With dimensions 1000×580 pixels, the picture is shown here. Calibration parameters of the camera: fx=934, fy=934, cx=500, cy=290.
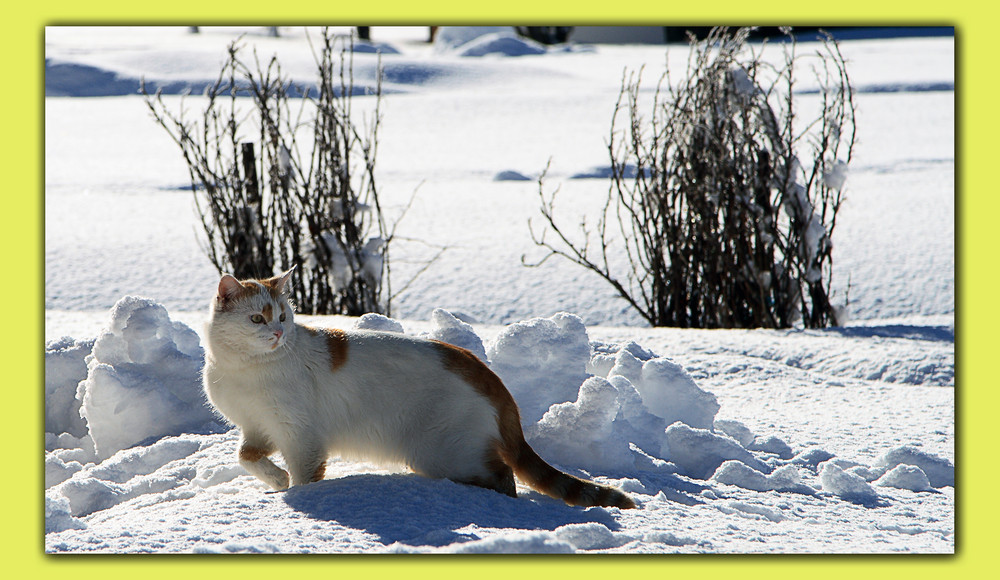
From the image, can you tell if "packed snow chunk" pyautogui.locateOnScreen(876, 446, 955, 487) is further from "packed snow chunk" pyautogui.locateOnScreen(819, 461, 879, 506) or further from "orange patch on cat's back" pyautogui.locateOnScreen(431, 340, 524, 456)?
"orange patch on cat's back" pyautogui.locateOnScreen(431, 340, 524, 456)

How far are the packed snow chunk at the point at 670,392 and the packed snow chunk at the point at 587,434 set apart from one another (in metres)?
0.29

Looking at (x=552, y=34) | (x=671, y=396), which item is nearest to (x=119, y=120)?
(x=671, y=396)

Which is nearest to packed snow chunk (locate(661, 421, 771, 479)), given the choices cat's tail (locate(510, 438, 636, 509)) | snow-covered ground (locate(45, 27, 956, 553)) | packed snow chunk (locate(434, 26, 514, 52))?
snow-covered ground (locate(45, 27, 956, 553))

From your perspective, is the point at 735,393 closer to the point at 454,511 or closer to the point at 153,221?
the point at 454,511

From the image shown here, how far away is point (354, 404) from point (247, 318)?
29 cm

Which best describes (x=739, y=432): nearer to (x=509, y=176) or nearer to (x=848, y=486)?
(x=848, y=486)

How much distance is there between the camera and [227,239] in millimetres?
4066

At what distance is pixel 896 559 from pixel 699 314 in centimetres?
232

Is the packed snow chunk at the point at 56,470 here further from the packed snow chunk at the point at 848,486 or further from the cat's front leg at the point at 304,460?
the packed snow chunk at the point at 848,486

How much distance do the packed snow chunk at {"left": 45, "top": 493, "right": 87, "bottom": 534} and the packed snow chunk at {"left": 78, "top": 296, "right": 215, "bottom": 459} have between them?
61cm

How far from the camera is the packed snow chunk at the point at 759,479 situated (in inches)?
87.5

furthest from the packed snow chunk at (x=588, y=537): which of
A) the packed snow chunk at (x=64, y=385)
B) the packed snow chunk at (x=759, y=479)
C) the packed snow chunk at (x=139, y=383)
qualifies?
the packed snow chunk at (x=64, y=385)

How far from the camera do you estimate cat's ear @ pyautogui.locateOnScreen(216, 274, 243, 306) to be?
1920mm

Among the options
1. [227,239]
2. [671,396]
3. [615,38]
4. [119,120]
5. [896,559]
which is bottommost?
[896,559]
